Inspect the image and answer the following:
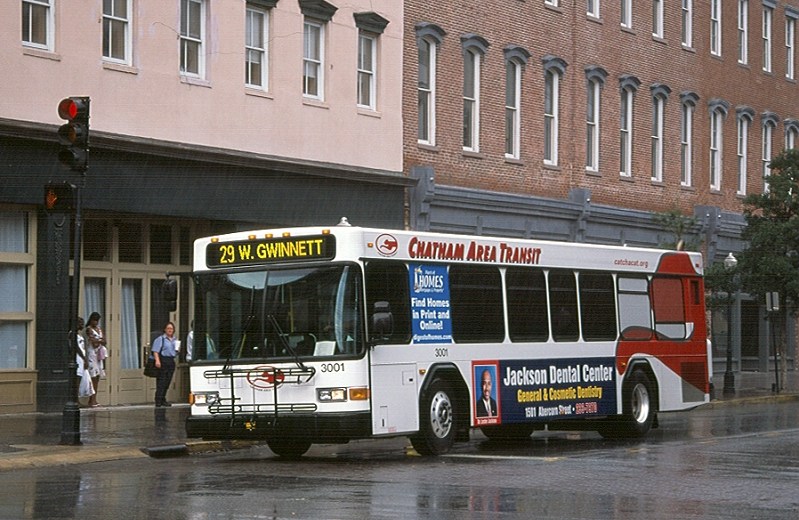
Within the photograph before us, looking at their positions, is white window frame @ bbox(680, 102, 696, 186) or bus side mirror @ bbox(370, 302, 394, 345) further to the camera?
white window frame @ bbox(680, 102, 696, 186)

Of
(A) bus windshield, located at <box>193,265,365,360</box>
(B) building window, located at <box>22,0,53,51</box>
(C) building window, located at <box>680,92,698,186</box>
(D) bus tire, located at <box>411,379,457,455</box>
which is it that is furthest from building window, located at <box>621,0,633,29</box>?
(A) bus windshield, located at <box>193,265,365,360</box>

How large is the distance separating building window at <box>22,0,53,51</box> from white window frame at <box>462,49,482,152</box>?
1215 centimetres

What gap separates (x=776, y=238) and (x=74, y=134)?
22108mm

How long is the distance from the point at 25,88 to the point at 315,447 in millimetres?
7356

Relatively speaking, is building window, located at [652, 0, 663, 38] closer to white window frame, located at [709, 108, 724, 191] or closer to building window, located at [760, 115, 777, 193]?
white window frame, located at [709, 108, 724, 191]

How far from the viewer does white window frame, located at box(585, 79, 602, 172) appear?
3916 cm

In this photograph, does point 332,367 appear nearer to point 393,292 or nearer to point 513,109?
point 393,292

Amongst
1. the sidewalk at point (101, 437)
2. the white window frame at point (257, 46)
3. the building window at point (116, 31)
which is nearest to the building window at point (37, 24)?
the building window at point (116, 31)

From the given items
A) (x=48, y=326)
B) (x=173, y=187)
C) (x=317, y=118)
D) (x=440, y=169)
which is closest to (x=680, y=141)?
(x=440, y=169)

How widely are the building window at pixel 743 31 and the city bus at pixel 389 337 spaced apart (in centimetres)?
2706

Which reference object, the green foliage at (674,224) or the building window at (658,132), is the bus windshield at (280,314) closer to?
the green foliage at (674,224)

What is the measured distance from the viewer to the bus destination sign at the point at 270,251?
17.6 meters

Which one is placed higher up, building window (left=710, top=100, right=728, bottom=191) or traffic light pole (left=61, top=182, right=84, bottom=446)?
Result: building window (left=710, top=100, right=728, bottom=191)

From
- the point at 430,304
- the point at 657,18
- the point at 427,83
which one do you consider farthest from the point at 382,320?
the point at 657,18
